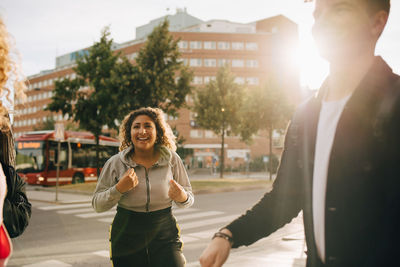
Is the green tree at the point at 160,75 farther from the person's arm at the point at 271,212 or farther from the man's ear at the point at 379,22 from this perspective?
the man's ear at the point at 379,22

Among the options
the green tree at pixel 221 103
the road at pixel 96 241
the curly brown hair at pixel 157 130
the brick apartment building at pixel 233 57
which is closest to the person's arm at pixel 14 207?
the curly brown hair at pixel 157 130

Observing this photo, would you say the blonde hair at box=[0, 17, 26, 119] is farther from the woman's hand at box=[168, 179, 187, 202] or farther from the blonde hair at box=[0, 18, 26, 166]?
the woman's hand at box=[168, 179, 187, 202]

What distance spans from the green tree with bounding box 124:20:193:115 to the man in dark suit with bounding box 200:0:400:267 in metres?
18.1

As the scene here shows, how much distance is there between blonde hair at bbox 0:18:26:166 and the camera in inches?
73.9

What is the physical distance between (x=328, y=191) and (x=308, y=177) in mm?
125

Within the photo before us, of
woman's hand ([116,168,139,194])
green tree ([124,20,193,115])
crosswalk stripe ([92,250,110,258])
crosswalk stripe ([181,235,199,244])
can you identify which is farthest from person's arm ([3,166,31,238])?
green tree ([124,20,193,115])

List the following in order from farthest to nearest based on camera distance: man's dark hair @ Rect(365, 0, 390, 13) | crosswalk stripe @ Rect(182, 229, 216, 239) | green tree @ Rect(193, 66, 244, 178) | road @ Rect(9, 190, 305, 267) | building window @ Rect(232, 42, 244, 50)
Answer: building window @ Rect(232, 42, 244, 50) < green tree @ Rect(193, 66, 244, 178) < crosswalk stripe @ Rect(182, 229, 216, 239) < road @ Rect(9, 190, 305, 267) < man's dark hair @ Rect(365, 0, 390, 13)

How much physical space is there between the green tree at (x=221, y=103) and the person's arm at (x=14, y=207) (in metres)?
25.4

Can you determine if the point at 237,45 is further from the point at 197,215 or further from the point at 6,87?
the point at 6,87

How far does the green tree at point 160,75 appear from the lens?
63.8ft

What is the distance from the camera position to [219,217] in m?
11.0

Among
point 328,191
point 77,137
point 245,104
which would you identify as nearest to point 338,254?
point 328,191

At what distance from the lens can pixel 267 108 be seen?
28453mm

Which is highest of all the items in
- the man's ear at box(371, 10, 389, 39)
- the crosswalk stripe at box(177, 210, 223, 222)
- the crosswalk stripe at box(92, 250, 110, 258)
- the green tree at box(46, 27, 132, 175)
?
the green tree at box(46, 27, 132, 175)
